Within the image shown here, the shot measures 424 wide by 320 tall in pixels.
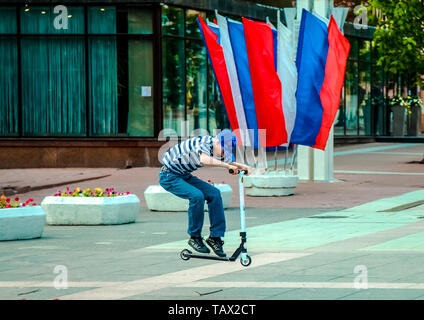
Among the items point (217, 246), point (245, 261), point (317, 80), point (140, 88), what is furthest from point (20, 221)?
point (140, 88)

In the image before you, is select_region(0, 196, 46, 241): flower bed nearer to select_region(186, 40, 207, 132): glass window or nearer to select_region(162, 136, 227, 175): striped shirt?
select_region(162, 136, 227, 175): striped shirt

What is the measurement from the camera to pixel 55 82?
26547 mm

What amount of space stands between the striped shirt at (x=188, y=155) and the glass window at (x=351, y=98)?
2962 centimetres

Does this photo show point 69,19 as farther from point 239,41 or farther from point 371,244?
point 371,244

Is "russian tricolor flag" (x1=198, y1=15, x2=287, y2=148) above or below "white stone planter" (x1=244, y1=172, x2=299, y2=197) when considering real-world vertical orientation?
above

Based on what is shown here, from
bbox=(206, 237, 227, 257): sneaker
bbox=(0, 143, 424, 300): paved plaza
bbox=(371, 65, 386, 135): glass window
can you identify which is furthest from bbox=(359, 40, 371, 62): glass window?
bbox=(206, 237, 227, 257): sneaker

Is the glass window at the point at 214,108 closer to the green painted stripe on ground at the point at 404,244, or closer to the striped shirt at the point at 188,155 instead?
the green painted stripe on ground at the point at 404,244

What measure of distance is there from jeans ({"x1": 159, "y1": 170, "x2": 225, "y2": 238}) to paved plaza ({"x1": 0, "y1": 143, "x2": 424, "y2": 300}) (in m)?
0.41

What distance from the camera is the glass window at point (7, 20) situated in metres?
26.5

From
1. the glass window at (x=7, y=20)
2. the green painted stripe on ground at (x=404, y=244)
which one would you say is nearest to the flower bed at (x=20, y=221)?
the green painted stripe on ground at (x=404, y=244)

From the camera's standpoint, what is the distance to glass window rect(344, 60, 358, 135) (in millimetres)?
39156

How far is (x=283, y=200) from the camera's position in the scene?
1769 centimetres

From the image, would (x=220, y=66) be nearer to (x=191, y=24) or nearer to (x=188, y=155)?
(x=188, y=155)

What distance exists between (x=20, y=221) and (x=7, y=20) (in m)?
15.4
